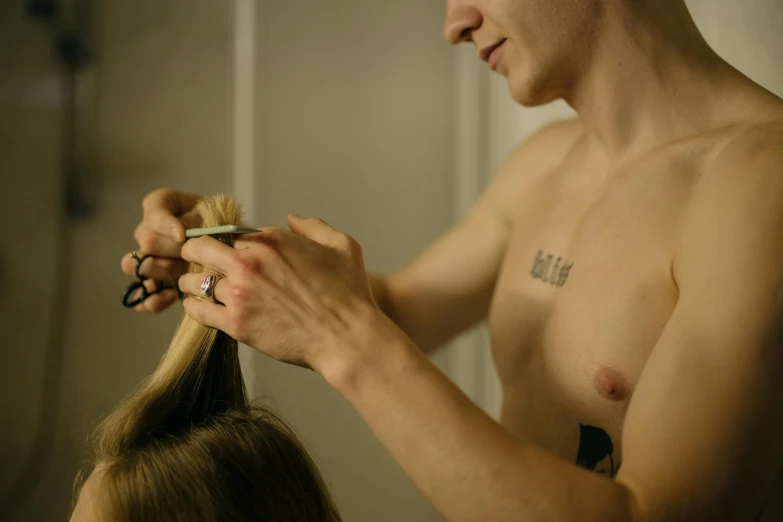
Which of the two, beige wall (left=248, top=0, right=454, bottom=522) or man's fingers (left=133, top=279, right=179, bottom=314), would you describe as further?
beige wall (left=248, top=0, right=454, bottom=522)

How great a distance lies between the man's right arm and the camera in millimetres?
892

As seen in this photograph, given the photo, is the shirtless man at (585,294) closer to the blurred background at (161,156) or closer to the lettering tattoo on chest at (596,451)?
the lettering tattoo on chest at (596,451)

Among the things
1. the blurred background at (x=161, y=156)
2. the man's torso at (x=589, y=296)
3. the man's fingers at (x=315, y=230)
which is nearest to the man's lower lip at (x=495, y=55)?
the man's torso at (x=589, y=296)

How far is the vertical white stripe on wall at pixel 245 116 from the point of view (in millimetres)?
1290

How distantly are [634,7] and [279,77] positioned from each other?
2.61 feet

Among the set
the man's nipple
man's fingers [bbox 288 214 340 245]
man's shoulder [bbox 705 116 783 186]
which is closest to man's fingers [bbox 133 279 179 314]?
man's fingers [bbox 288 214 340 245]

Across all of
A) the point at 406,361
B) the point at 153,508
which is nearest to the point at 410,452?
the point at 406,361

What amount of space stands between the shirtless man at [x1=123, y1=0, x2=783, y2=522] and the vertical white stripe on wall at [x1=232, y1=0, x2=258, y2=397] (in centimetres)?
49

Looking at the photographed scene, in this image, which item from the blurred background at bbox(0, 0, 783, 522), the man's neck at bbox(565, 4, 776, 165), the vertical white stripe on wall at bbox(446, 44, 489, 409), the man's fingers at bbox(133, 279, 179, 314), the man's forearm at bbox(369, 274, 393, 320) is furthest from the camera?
the vertical white stripe on wall at bbox(446, 44, 489, 409)

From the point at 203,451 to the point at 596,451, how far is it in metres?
0.38

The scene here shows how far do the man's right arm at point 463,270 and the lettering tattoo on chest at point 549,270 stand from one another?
111mm

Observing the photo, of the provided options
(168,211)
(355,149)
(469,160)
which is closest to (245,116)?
(355,149)

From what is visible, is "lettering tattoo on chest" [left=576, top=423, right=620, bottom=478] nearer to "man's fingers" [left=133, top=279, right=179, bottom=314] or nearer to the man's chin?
the man's chin

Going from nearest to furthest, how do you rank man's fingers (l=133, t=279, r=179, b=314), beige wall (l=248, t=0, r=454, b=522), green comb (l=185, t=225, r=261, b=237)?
1. green comb (l=185, t=225, r=261, b=237)
2. man's fingers (l=133, t=279, r=179, b=314)
3. beige wall (l=248, t=0, r=454, b=522)
